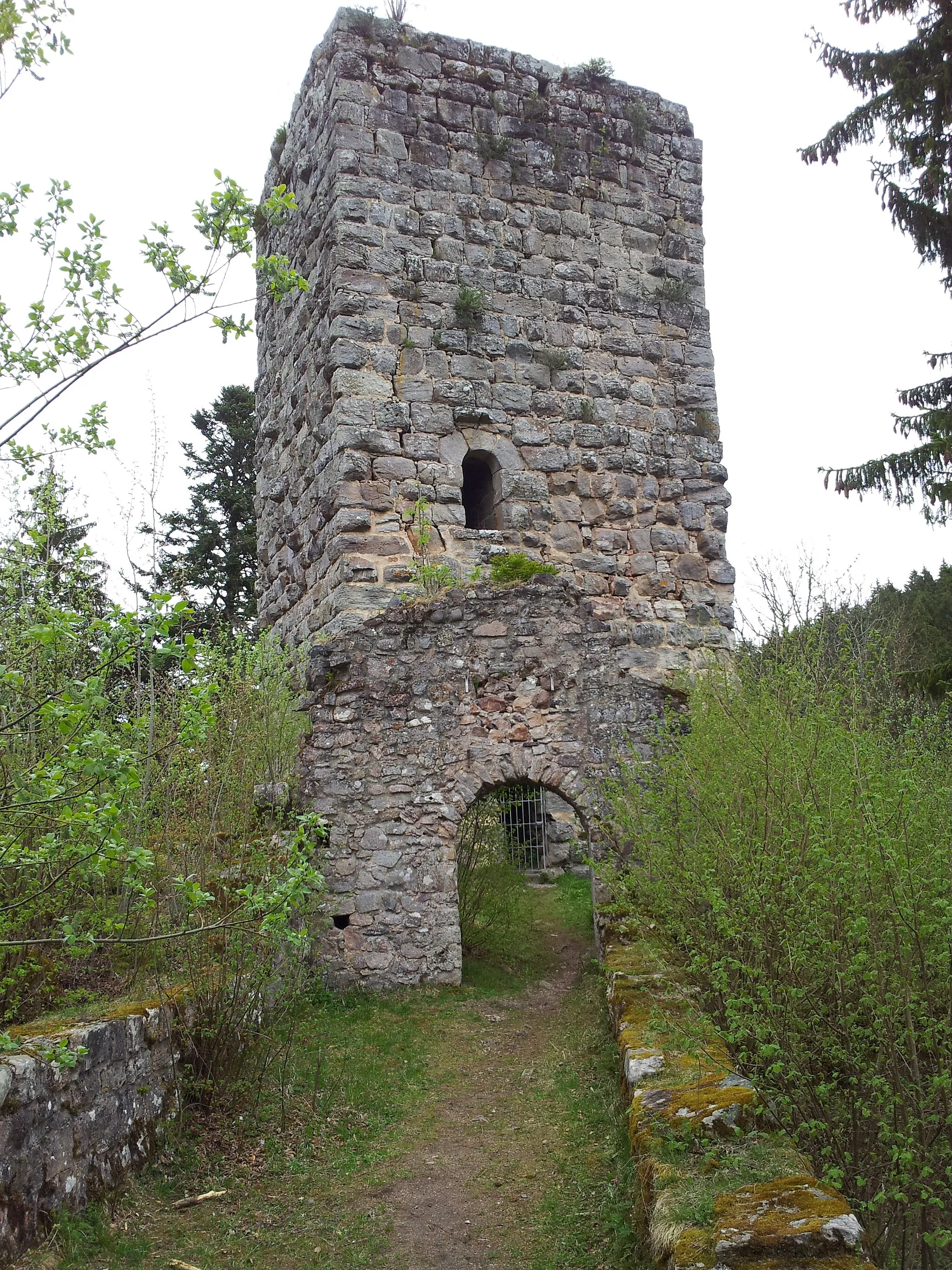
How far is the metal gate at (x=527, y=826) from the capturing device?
11.8 m

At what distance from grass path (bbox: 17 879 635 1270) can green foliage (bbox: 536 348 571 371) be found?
5.62 m

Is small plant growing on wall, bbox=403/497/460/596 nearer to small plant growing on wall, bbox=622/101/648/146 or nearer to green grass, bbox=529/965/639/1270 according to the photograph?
green grass, bbox=529/965/639/1270

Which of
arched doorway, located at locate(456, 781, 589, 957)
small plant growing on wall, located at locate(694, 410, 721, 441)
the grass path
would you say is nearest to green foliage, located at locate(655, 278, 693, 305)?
small plant growing on wall, located at locate(694, 410, 721, 441)

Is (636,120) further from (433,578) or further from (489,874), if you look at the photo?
(489,874)

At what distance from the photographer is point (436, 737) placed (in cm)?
799

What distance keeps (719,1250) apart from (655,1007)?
2.35 m

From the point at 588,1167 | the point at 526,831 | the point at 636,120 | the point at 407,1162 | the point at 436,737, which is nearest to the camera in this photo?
the point at 588,1167

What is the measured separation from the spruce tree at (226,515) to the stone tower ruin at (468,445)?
8415 mm

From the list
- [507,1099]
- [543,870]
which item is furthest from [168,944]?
[543,870]

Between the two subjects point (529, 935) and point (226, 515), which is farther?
point (226, 515)

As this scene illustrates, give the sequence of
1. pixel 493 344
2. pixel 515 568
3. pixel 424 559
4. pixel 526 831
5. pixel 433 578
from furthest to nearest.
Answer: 1. pixel 526 831
2. pixel 493 344
3. pixel 515 568
4. pixel 424 559
5. pixel 433 578

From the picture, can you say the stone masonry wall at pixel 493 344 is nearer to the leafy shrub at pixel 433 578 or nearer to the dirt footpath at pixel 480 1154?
the leafy shrub at pixel 433 578

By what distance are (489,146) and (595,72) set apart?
1.69 m

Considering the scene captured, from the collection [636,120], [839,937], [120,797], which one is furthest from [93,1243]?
[636,120]
